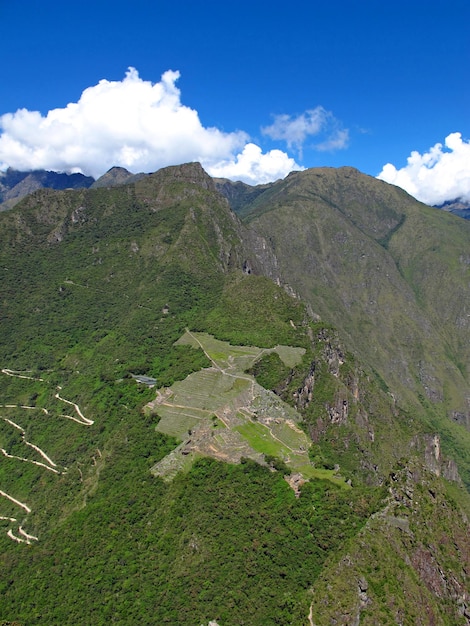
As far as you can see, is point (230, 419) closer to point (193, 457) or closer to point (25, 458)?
point (193, 457)

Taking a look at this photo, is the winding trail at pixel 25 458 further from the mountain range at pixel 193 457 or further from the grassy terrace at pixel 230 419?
the grassy terrace at pixel 230 419

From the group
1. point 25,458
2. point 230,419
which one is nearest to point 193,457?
point 230,419

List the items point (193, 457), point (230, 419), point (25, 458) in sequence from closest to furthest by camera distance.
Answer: point (193, 457) < point (230, 419) < point (25, 458)

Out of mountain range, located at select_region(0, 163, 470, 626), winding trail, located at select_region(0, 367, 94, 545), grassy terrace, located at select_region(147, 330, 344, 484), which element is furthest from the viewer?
winding trail, located at select_region(0, 367, 94, 545)

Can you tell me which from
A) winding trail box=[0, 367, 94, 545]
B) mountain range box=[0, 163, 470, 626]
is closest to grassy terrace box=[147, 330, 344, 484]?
mountain range box=[0, 163, 470, 626]

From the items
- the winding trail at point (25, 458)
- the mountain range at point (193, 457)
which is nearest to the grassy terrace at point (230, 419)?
the mountain range at point (193, 457)

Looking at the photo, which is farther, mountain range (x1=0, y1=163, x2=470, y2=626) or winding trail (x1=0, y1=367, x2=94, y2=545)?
winding trail (x1=0, y1=367, x2=94, y2=545)

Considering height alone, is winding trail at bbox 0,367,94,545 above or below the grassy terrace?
below

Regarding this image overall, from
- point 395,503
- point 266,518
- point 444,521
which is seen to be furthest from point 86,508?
point 444,521

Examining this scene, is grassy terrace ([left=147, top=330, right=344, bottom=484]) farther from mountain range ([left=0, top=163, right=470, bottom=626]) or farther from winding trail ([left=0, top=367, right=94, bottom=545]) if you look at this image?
winding trail ([left=0, top=367, right=94, bottom=545])
